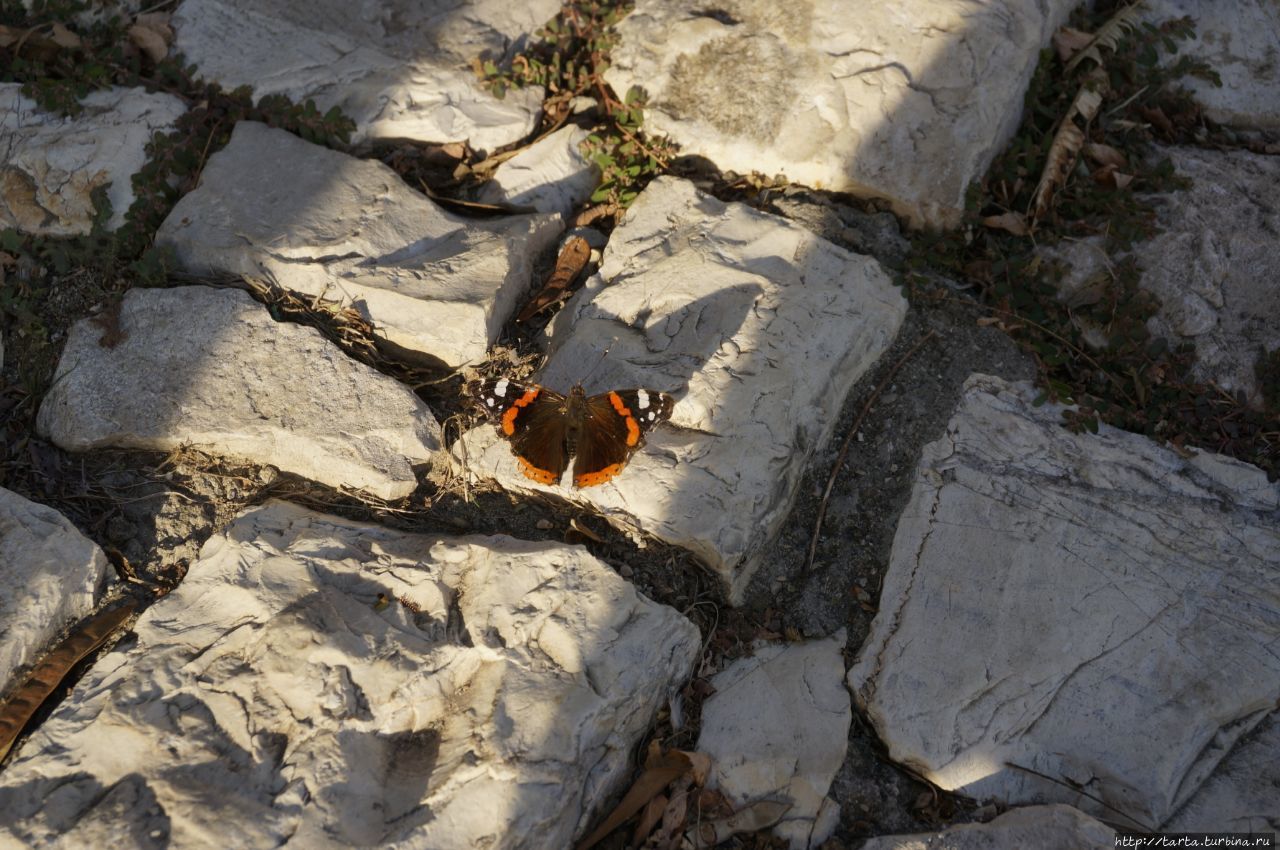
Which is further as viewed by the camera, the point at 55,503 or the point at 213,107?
the point at 213,107

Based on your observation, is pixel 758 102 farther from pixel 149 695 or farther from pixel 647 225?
pixel 149 695

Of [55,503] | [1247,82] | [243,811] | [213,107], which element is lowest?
[243,811]

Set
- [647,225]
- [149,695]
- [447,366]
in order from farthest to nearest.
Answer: [647,225] < [447,366] < [149,695]

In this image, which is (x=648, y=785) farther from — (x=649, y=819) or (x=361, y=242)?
(x=361, y=242)

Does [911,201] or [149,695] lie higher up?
[911,201]

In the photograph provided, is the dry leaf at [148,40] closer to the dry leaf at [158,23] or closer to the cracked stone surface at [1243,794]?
the dry leaf at [158,23]

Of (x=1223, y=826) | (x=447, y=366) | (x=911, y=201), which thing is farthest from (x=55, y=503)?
(x=1223, y=826)

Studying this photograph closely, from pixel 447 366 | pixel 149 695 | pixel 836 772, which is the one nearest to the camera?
pixel 149 695
